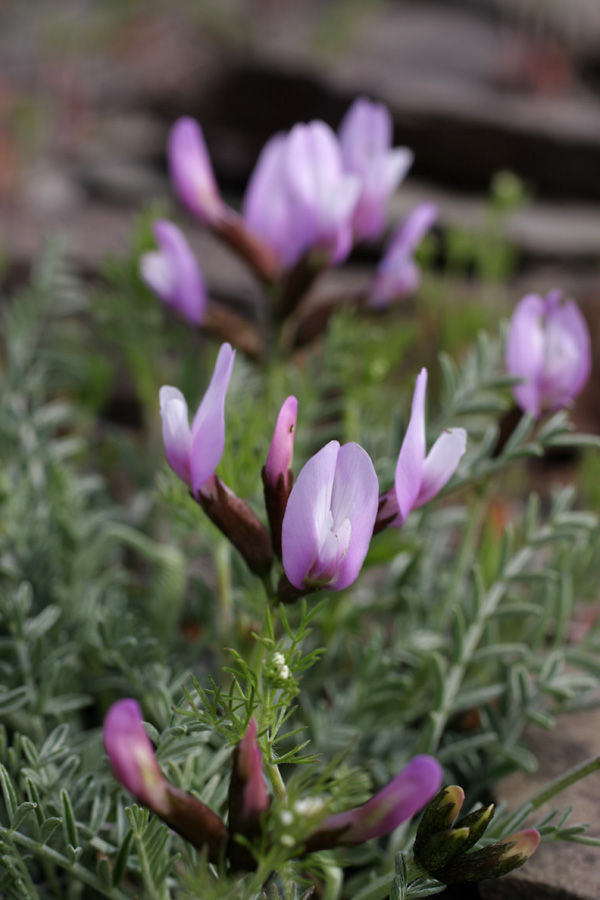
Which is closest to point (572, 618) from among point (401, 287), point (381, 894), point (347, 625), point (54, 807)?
point (347, 625)

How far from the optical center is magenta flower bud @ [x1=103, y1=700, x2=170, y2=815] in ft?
2.25

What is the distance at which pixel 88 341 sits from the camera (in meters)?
2.61

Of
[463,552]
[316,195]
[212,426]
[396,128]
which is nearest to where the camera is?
[212,426]

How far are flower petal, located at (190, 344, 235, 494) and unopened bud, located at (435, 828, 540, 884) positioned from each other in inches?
16.2

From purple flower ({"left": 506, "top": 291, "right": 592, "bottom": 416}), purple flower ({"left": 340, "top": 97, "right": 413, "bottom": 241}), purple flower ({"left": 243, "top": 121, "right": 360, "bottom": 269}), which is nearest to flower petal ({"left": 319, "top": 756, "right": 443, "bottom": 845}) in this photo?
purple flower ({"left": 506, "top": 291, "right": 592, "bottom": 416})

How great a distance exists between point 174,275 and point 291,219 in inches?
8.5

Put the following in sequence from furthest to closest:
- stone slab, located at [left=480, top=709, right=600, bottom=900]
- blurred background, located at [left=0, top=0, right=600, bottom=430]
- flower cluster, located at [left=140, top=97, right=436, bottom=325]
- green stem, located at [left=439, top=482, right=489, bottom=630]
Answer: blurred background, located at [left=0, top=0, right=600, bottom=430], flower cluster, located at [left=140, top=97, right=436, bottom=325], green stem, located at [left=439, top=482, right=489, bottom=630], stone slab, located at [left=480, top=709, right=600, bottom=900]

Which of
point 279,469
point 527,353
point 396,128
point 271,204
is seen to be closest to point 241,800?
point 279,469

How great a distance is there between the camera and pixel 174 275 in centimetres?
146

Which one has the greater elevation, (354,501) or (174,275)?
(354,501)

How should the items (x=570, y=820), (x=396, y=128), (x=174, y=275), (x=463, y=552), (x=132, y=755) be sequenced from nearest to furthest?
(x=132, y=755)
(x=570, y=820)
(x=463, y=552)
(x=174, y=275)
(x=396, y=128)

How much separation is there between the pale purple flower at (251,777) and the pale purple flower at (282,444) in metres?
0.23

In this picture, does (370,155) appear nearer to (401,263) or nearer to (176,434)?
(401,263)

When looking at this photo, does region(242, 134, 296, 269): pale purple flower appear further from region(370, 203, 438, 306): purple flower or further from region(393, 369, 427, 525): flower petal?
region(393, 369, 427, 525): flower petal
